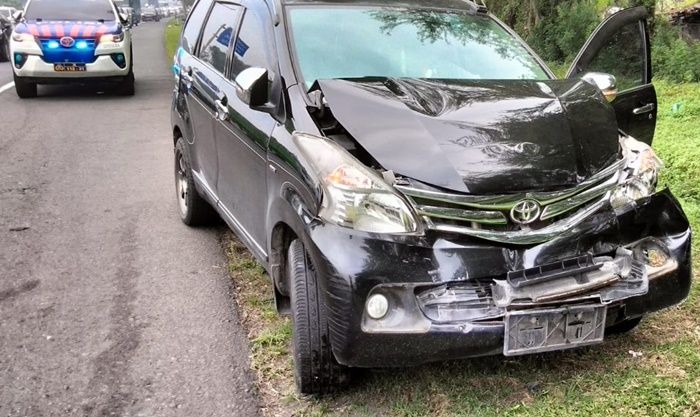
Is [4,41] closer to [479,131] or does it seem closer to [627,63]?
[627,63]

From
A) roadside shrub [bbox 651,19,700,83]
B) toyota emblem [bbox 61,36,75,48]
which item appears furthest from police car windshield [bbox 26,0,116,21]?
roadside shrub [bbox 651,19,700,83]

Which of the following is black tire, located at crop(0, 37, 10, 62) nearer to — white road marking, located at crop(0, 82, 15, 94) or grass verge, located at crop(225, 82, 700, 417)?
white road marking, located at crop(0, 82, 15, 94)

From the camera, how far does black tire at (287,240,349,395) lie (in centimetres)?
291

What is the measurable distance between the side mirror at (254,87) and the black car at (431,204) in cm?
1

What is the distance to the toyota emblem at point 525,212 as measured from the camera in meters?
2.80

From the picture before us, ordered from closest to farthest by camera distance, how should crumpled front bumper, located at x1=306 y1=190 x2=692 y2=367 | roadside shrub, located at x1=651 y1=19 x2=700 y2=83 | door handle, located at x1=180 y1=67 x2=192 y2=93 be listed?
crumpled front bumper, located at x1=306 y1=190 x2=692 y2=367
door handle, located at x1=180 y1=67 x2=192 y2=93
roadside shrub, located at x1=651 y1=19 x2=700 y2=83

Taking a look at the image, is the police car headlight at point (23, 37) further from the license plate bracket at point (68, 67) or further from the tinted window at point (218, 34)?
the tinted window at point (218, 34)

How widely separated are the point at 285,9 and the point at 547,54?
11013 millimetres

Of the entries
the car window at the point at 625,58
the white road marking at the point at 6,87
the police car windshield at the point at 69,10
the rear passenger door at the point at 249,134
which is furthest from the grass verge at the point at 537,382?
the white road marking at the point at 6,87

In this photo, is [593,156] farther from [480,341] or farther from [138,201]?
[138,201]

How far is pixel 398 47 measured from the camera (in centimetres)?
391

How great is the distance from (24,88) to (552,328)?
11675 mm

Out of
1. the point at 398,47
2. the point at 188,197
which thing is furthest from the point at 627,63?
the point at 188,197

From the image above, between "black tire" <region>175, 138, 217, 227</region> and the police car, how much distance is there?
7.37 metres
